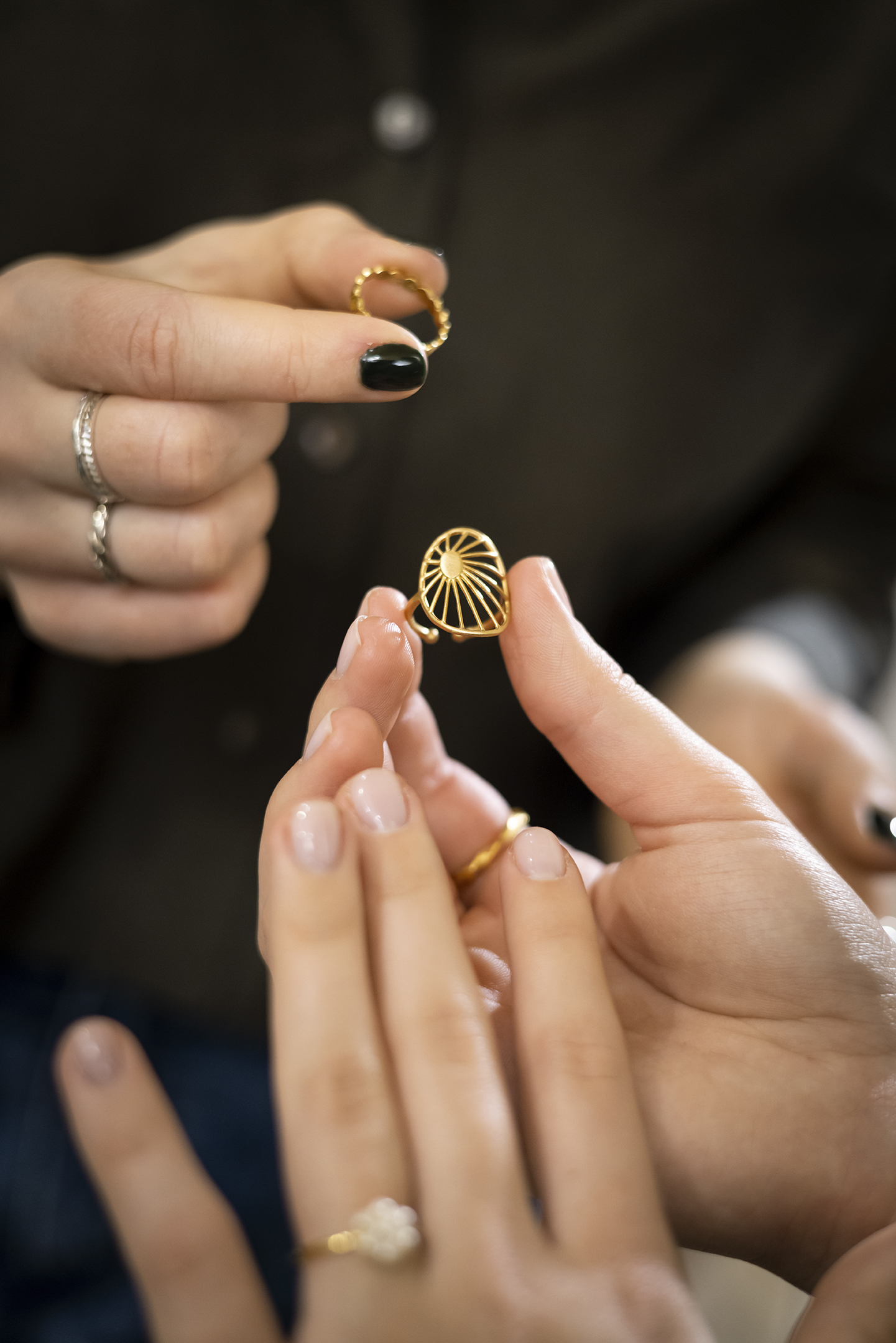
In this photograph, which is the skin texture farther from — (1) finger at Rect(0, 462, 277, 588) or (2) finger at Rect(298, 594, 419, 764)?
(1) finger at Rect(0, 462, 277, 588)

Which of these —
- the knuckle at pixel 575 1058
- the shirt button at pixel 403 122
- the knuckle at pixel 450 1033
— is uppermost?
the shirt button at pixel 403 122

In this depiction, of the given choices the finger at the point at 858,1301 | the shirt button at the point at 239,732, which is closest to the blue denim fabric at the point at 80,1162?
the shirt button at the point at 239,732

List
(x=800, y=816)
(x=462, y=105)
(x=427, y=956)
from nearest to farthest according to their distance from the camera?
1. (x=427, y=956)
2. (x=800, y=816)
3. (x=462, y=105)

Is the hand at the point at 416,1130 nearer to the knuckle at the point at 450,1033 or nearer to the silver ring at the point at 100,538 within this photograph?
the knuckle at the point at 450,1033

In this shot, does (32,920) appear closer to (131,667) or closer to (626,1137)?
(131,667)

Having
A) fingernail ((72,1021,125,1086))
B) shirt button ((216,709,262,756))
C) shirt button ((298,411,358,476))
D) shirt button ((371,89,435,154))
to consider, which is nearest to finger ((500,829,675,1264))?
fingernail ((72,1021,125,1086))

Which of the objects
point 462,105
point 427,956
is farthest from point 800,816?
point 462,105

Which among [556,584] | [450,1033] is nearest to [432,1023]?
[450,1033]
